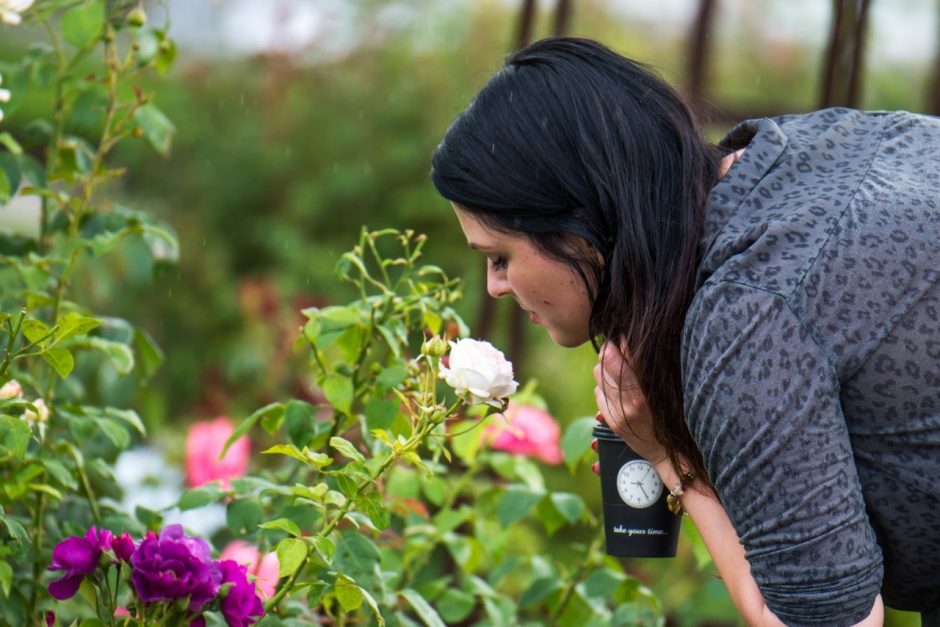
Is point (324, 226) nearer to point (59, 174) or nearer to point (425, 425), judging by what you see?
point (59, 174)

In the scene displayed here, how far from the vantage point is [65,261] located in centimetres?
177

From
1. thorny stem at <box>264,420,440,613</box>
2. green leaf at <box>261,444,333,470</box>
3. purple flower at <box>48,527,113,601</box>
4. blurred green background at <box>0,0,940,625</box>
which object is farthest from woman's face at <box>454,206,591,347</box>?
blurred green background at <box>0,0,940,625</box>

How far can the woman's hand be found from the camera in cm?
144

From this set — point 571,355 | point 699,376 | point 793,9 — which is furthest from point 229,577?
point 793,9

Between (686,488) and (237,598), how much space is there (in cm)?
56

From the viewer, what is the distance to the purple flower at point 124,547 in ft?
4.39

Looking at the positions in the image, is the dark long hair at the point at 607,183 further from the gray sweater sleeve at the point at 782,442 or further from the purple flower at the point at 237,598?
the purple flower at the point at 237,598

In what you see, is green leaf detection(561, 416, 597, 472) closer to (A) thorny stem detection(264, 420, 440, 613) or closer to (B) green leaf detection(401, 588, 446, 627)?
(B) green leaf detection(401, 588, 446, 627)

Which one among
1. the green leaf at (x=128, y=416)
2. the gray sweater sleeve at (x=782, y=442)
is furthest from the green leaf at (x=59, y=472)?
the gray sweater sleeve at (x=782, y=442)

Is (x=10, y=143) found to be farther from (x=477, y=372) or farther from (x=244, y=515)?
(x=477, y=372)

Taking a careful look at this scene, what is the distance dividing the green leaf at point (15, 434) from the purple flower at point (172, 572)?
0.57ft

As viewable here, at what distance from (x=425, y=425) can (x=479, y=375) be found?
0.12 metres

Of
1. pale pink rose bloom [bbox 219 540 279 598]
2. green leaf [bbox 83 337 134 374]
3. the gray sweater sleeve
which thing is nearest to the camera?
the gray sweater sleeve

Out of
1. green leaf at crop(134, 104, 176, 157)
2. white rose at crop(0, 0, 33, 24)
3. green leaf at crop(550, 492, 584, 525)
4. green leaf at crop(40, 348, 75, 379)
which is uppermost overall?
white rose at crop(0, 0, 33, 24)
